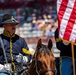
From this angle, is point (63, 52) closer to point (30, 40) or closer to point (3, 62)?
point (3, 62)

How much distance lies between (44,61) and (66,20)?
4.07 ft

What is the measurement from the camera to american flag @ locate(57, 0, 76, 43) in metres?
7.19

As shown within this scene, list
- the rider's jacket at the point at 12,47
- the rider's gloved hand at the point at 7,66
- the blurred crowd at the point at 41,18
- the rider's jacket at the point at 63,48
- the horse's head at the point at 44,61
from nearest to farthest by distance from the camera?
the horse's head at the point at 44,61, the rider's gloved hand at the point at 7,66, the rider's jacket at the point at 12,47, the rider's jacket at the point at 63,48, the blurred crowd at the point at 41,18

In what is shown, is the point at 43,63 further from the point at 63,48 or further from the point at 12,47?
the point at 63,48

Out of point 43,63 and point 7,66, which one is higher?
point 43,63

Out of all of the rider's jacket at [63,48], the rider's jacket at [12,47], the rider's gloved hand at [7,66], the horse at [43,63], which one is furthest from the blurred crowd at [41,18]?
the horse at [43,63]

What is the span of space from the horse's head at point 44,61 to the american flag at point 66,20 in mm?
795

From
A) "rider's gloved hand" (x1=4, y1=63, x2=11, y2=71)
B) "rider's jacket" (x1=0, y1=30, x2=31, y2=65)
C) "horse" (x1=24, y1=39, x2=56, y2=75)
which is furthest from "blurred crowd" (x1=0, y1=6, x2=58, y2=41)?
"horse" (x1=24, y1=39, x2=56, y2=75)

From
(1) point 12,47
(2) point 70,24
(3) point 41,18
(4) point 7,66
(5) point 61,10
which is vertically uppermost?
(5) point 61,10

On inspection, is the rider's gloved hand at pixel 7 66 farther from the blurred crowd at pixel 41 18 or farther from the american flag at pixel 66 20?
the blurred crowd at pixel 41 18

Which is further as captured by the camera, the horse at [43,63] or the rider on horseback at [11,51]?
the rider on horseback at [11,51]

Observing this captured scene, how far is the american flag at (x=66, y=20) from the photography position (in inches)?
283

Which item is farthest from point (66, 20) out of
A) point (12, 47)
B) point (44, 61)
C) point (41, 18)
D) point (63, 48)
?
point (41, 18)

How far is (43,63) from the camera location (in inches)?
245
